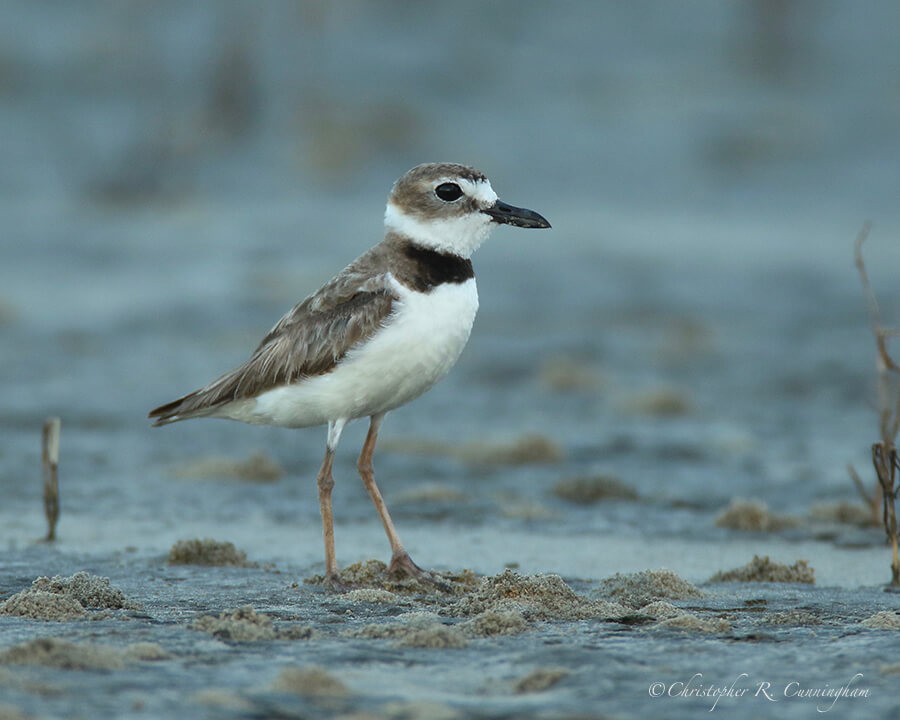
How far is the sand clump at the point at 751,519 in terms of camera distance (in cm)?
1014

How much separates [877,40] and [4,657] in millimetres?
34398

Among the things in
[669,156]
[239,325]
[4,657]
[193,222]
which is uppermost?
[669,156]

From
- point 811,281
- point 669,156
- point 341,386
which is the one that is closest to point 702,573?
point 341,386

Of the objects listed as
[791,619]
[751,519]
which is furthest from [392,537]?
[751,519]

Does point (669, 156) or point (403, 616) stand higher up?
point (669, 156)

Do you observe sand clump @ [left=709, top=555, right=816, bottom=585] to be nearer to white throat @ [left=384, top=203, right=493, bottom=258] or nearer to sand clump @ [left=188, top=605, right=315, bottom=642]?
white throat @ [left=384, top=203, right=493, bottom=258]

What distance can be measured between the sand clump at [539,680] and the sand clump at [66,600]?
2.27 metres

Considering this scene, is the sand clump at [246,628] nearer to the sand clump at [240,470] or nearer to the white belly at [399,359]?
the white belly at [399,359]

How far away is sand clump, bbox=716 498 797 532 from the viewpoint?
1014 cm

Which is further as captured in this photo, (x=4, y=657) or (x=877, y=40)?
(x=877, y=40)

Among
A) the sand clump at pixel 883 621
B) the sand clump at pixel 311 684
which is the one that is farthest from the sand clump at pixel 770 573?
the sand clump at pixel 311 684

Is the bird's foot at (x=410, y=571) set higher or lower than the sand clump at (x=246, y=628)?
higher

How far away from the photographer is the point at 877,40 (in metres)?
35.7

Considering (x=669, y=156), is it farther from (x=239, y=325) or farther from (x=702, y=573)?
(x=702, y=573)
